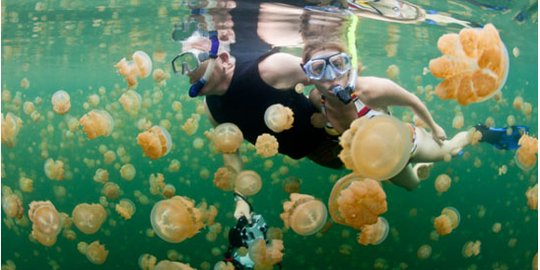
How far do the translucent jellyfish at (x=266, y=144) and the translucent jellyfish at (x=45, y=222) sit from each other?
4.02 ft

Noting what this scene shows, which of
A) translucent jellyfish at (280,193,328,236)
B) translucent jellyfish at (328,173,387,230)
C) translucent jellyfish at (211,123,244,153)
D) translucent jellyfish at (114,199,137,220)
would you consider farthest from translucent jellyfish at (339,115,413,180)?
translucent jellyfish at (114,199,137,220)

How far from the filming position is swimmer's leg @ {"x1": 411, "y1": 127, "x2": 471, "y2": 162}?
3.15 meters

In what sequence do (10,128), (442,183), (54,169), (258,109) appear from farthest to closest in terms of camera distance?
(10,128) → (54,169) → (442,183) → (258,109)

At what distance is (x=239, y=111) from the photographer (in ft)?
9.95

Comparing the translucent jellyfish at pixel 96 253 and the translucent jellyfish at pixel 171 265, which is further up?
the translucent jellyfish at pixel 171 265

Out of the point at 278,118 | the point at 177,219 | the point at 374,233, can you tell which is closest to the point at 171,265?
the point at 177,219

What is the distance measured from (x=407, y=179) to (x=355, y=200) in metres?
0.32

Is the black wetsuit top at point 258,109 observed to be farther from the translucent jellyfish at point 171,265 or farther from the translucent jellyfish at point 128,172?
the translucent jellyfish at point 171,265

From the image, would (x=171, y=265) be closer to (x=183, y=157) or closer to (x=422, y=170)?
(x=183, y=157)

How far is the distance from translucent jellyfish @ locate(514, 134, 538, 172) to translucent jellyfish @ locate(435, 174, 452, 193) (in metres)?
0.58

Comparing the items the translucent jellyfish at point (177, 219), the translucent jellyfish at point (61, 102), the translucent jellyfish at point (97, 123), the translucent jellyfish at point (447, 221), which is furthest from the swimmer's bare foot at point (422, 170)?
the translucent jellyfish at point (61, 102)

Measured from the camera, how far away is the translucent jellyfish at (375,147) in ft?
9.61

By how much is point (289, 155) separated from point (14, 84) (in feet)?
5.74

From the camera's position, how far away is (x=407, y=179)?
3150 mm
